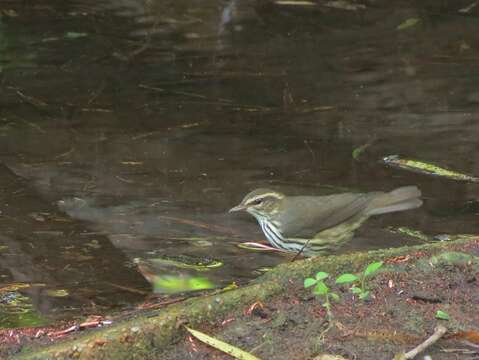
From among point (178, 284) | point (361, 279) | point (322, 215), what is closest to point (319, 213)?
point (322, 215)

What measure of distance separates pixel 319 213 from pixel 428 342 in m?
2.58

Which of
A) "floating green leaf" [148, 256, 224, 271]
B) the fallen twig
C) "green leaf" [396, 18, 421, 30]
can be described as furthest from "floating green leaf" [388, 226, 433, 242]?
"green leaf" [396, 18, 421, 30]

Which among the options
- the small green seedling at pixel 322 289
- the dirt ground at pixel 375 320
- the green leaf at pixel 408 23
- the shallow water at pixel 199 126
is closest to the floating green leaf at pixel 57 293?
the shallow water at pixel 199 126

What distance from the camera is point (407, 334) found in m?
3.95

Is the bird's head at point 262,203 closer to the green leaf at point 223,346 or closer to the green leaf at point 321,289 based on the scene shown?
the green leaf at point 321,289

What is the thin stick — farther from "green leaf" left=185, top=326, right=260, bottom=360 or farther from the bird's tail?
the bird's tail

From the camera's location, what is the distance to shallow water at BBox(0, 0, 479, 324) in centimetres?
657

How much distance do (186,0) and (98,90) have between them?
11.9ft

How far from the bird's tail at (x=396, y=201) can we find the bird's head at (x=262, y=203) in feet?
1.96

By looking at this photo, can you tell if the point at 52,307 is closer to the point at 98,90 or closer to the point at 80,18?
the point at 98,90

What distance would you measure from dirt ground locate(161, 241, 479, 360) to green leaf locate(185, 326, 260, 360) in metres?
0.02

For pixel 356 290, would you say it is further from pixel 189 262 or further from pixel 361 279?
pixel 189 262

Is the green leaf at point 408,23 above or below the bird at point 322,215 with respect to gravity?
above

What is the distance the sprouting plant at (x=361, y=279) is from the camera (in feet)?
13.3
